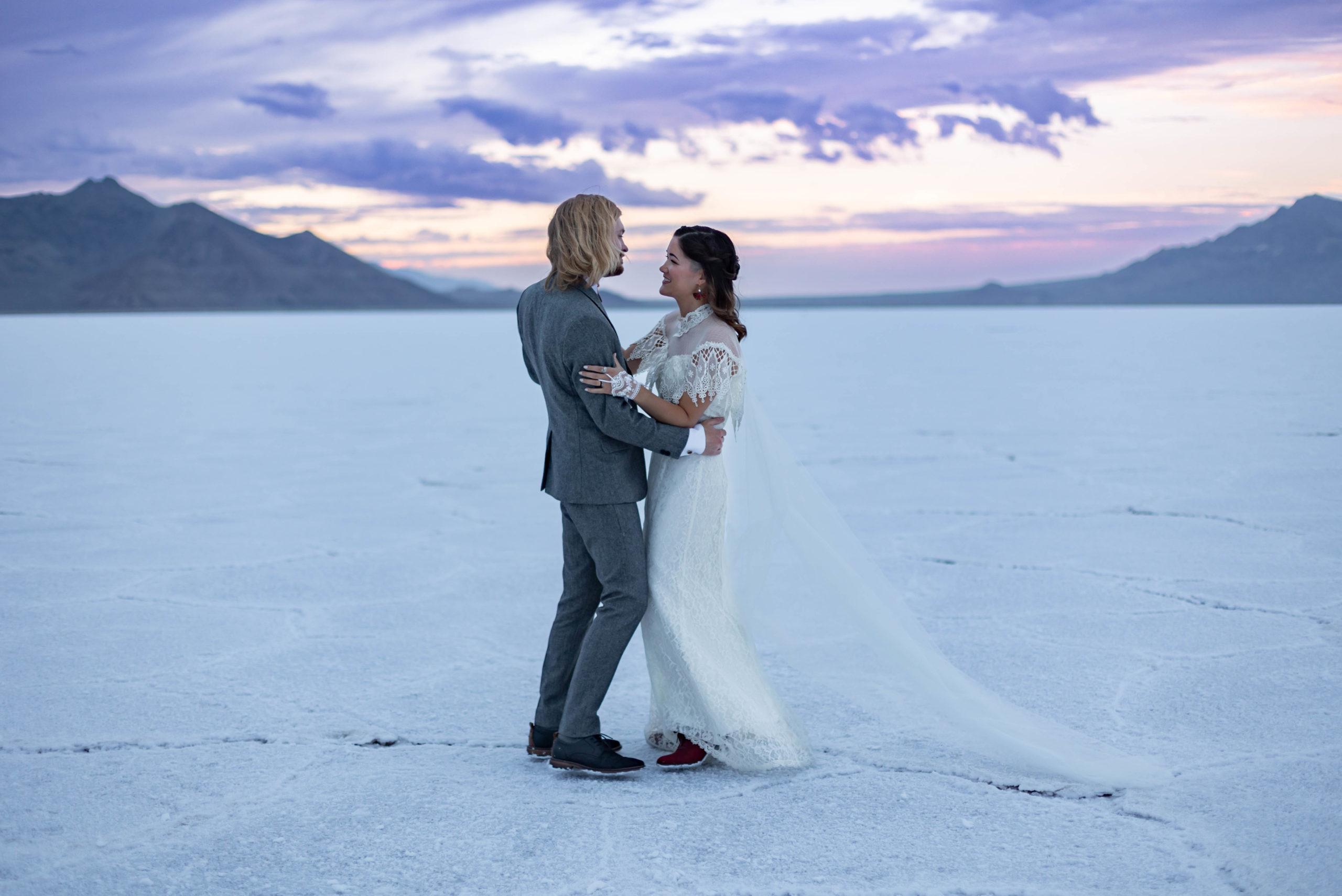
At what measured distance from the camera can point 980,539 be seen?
18.6 ft

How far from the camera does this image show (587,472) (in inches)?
103

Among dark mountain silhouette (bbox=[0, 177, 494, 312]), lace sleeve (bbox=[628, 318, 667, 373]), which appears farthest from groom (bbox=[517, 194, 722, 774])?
dark mountain silhouette (bbox=[0, 177, 494, 312])

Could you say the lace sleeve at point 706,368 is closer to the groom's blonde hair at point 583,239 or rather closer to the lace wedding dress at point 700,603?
the lace wedding dress at point 700,603

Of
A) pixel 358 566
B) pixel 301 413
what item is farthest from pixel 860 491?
pixel 301 413

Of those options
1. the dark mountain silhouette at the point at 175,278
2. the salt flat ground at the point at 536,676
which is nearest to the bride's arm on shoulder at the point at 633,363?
the salt flat ground at the point at 536,676

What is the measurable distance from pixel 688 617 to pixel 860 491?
14.9 ft

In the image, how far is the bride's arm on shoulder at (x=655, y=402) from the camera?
2.49 meters

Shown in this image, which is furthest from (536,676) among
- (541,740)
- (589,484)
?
(589,484)

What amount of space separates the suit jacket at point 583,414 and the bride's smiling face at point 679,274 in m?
0.18

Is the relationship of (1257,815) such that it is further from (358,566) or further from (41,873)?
(358,566)

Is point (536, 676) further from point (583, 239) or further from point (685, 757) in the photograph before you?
point (583, 239)

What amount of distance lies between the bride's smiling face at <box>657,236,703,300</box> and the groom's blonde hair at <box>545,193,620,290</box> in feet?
0.62

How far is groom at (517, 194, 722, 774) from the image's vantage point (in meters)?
2.49

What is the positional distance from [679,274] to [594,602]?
85 cm
